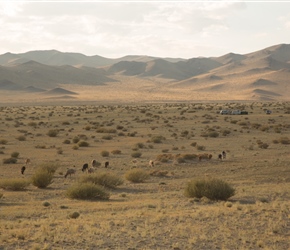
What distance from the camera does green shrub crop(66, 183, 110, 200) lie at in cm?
1842

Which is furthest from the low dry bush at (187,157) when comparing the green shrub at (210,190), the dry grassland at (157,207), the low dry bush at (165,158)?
the green shrub at (210,190)

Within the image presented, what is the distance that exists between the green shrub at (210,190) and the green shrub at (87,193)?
10.9ft

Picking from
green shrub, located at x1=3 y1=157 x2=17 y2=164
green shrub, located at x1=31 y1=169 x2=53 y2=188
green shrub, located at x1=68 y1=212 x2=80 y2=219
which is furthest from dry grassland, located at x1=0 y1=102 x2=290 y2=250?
green shrub, located at x1=3 y1=157 x2=17 y2=164

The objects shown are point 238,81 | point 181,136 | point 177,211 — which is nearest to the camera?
point 177,211

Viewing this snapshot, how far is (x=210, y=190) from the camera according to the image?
17953 mm

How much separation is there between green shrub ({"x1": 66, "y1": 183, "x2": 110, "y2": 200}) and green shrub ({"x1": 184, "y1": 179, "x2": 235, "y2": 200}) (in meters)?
3.31

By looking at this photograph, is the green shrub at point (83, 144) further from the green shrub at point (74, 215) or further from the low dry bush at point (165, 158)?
the green shrub at point (74, 215)

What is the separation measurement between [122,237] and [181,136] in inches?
1315

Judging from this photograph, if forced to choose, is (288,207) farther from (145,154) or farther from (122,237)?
(145,154)

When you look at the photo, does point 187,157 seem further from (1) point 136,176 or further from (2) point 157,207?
(2) point 157,207

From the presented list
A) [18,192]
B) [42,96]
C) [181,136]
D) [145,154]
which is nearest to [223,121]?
[181,136]

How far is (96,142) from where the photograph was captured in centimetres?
4166

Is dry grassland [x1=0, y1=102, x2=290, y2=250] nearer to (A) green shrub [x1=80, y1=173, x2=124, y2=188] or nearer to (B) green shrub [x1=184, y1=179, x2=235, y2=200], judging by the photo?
(B) green shrub [x1=184, y1=179, x2=235, y2=200]

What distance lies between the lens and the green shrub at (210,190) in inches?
703
